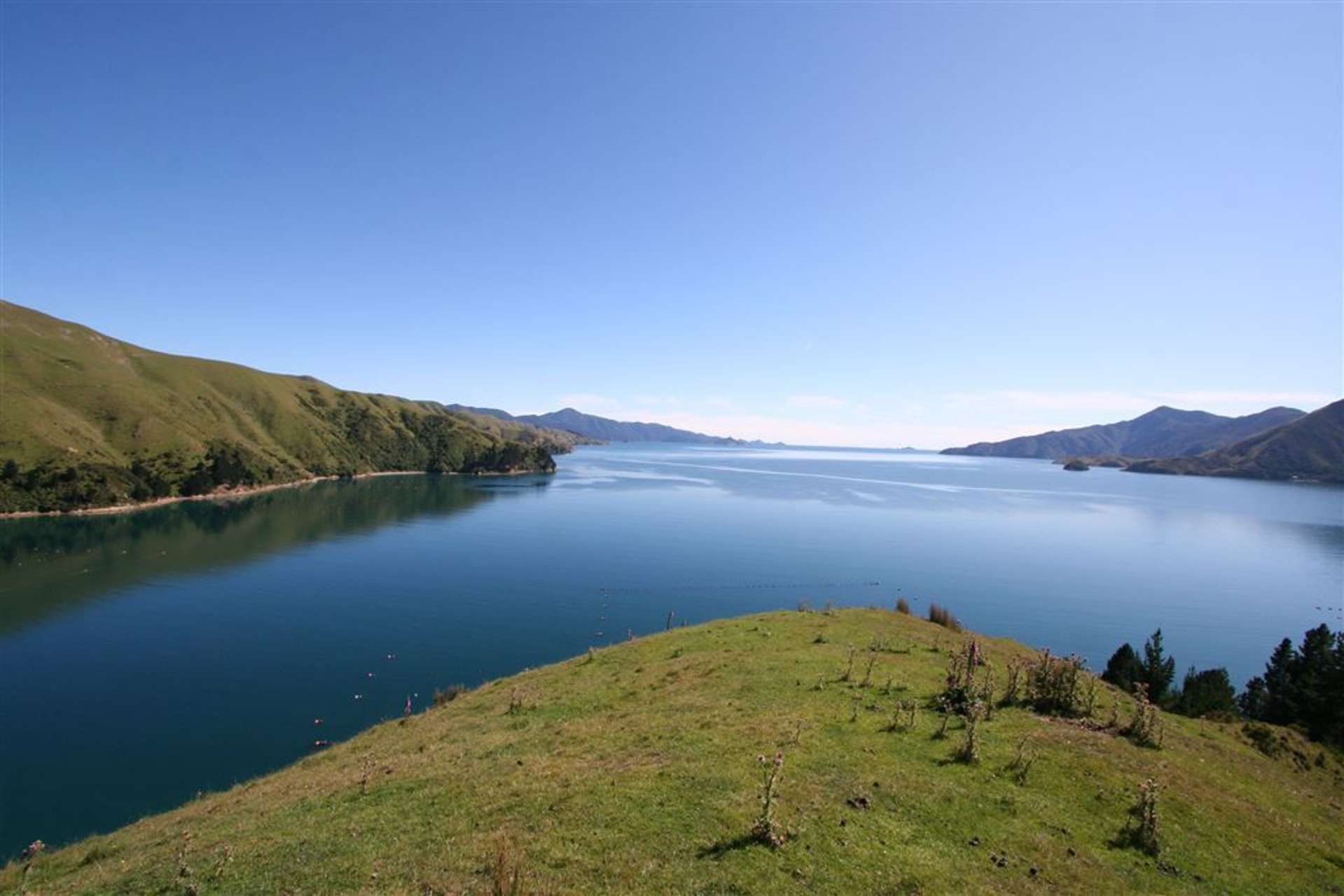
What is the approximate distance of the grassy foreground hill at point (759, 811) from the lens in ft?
41.1

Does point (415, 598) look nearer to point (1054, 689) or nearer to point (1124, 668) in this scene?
point (1054, 689)

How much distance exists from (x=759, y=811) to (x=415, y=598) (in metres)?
70.4

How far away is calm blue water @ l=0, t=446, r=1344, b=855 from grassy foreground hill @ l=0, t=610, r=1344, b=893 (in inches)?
669

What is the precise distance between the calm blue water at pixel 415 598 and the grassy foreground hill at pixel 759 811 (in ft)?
55.8

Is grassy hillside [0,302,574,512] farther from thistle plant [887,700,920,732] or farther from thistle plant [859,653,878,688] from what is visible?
thistle plant [887,700,920,732]

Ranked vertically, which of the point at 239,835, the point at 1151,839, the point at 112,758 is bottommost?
the point at 112,758

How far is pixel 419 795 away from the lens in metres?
17.9

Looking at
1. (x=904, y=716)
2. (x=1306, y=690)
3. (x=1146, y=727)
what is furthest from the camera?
(x=1306, y=690)

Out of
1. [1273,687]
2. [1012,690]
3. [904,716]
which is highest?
[1012,690]

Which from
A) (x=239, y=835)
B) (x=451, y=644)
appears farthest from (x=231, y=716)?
(x=239, y=835)

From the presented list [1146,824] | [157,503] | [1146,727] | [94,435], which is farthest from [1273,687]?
[94,435]

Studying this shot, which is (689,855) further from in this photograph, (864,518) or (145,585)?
(864,518)

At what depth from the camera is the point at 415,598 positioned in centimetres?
7419

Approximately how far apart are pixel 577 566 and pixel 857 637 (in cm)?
6189
